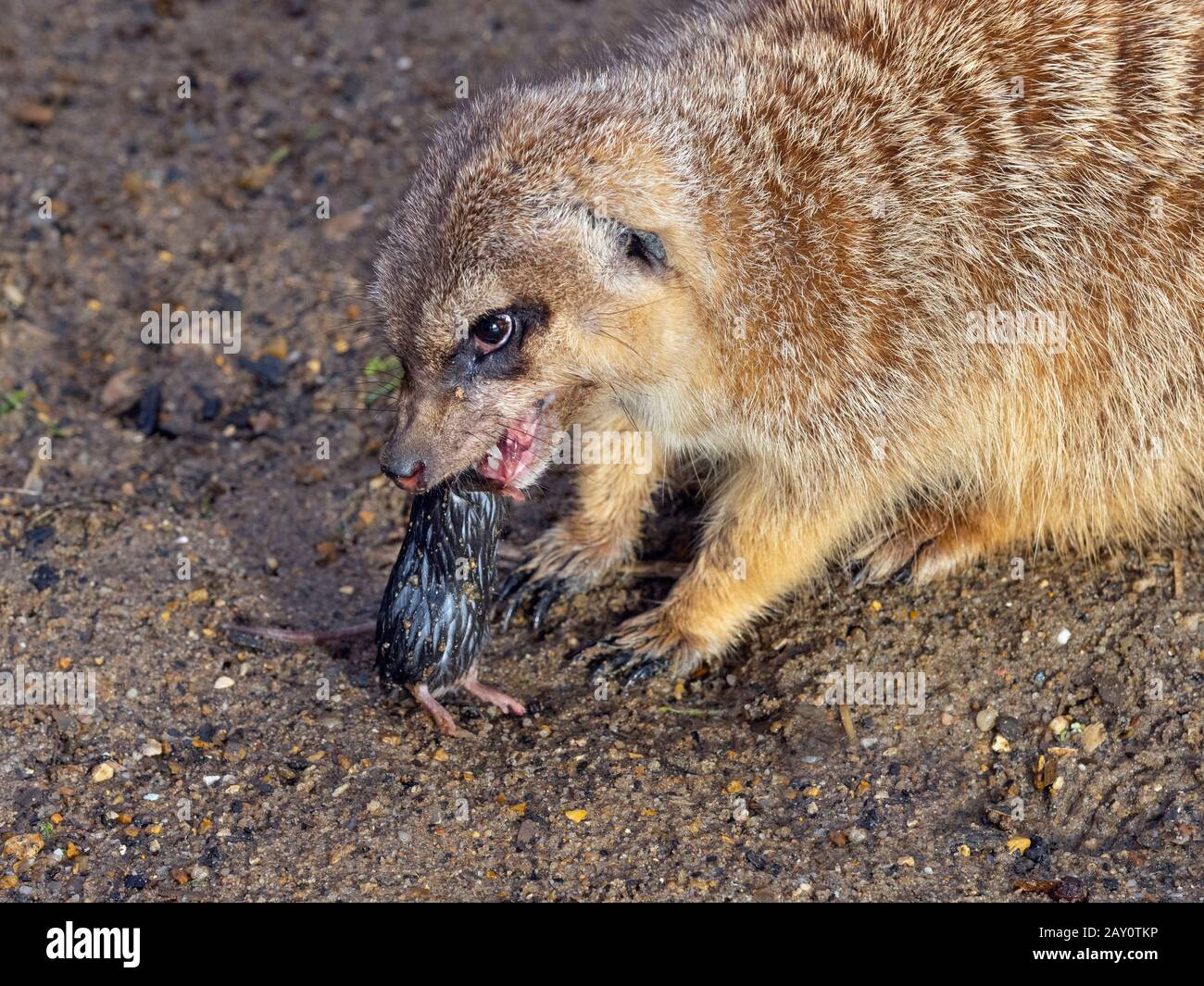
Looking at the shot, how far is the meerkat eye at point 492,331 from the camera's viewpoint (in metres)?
4.56

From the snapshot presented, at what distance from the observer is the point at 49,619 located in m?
5.32

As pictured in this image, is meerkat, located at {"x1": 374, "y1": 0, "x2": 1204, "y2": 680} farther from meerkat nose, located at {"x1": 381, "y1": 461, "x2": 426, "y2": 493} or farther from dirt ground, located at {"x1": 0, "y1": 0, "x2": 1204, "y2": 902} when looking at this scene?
dirt ground, located at {"x1": 0, "y1": 0, "x2": 1204, "y2": 902}

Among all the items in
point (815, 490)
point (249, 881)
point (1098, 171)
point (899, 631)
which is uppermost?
point (1098, 171)

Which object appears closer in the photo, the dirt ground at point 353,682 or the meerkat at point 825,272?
the dirt ground at point 353,682

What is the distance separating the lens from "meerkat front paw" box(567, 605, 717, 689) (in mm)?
5539

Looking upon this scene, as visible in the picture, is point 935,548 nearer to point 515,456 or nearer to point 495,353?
point 515,456

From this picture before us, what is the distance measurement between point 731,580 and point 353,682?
158 cm

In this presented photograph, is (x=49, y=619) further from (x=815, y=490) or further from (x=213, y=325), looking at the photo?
(x=815, y=490)

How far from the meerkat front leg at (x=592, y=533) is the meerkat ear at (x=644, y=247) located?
1253mm

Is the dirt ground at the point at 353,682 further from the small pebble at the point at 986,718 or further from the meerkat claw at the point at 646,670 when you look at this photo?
the meerkat claw at the point at 646,670

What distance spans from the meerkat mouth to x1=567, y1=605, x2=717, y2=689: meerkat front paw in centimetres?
101

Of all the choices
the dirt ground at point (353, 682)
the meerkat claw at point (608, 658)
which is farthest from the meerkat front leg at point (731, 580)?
the dirt ground at point (353, 682)

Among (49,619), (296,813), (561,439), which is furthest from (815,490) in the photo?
(49,619)

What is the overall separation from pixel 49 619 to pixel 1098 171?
4.39m
